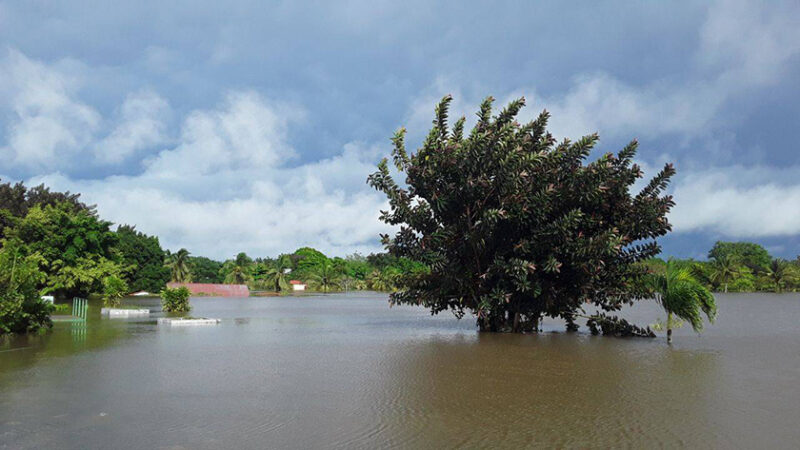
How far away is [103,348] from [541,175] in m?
12.9

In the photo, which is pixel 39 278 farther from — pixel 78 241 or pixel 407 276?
pixel 78 241

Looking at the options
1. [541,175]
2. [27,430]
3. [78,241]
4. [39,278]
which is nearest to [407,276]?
[541,175]

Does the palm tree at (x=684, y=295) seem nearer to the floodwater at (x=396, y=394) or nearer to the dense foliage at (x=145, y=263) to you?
the floodwater at (x=396, y=394)

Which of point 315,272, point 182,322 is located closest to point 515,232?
point 182,322

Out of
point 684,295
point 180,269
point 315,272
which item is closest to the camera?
point 684,295

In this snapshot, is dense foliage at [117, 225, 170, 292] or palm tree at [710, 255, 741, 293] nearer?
dense foliage at [117, 225, 170, 292]

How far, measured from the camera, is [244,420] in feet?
23.4

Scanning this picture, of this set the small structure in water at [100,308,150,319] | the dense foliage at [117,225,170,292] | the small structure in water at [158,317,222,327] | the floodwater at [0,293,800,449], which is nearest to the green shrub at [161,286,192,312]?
the small structure in water at [100,308,150,319]

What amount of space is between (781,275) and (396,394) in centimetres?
9431

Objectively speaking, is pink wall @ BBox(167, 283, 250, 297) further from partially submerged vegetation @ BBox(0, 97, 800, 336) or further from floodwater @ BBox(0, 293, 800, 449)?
floodwater @ BBox(0, 293, 800, 449)

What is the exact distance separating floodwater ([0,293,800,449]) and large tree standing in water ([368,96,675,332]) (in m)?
2.18

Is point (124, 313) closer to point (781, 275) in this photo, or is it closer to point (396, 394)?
point (396, 394)

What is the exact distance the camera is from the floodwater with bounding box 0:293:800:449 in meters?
6.41

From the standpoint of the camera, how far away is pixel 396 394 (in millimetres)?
8758
